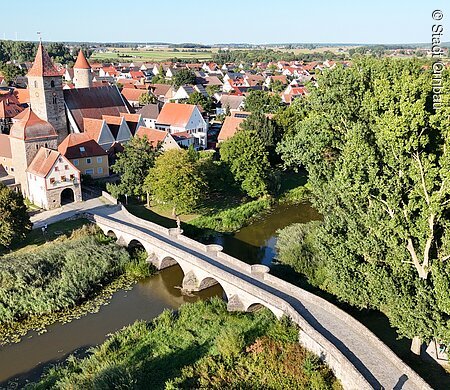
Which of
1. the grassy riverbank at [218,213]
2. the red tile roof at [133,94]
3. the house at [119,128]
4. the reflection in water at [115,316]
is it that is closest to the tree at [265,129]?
the grassy riverbank at [218,213]

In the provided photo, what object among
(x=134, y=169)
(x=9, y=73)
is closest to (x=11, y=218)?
(x=134, y=169)

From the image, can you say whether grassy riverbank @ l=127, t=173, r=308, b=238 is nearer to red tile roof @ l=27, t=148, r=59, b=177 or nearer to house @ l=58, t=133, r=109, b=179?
red tile roof @ l=27, t=148, r=59, b=177

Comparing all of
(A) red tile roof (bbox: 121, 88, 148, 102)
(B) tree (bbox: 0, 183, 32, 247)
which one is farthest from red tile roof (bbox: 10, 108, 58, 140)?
(A) red tile roof (bbox: 121, 88, 148, 102)

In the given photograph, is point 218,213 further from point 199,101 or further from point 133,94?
point 133,94

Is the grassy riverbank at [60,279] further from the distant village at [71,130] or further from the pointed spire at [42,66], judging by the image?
the pointed spire at [42,66]

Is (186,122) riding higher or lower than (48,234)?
higher

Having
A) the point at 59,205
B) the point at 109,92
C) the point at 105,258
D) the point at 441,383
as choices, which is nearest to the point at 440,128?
the point at 441,383
